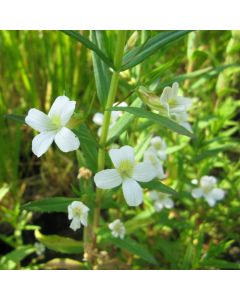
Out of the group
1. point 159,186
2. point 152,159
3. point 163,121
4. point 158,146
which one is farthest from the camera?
point 158,146

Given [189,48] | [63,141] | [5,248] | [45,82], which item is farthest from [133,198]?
[45,82]

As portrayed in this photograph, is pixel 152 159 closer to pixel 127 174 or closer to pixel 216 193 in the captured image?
pixel 127 174

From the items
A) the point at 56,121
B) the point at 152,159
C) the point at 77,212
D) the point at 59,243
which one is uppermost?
the point at 56,121

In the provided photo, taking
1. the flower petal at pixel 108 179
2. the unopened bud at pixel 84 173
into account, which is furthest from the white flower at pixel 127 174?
the unopened bud at pixel 84 173

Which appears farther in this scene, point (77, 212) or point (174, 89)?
point (77, 212)

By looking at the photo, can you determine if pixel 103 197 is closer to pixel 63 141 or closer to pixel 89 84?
pixel 63 141

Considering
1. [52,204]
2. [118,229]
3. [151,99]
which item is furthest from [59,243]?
[151,99]
